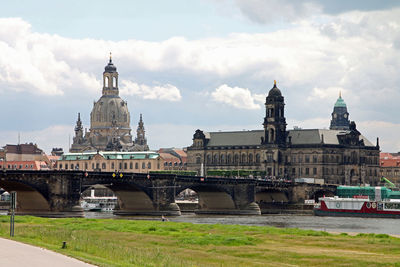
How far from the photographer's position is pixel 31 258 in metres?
35.1

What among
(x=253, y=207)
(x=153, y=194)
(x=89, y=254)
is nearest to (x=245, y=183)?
(x=253, y=207)

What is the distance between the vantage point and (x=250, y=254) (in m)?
50.2

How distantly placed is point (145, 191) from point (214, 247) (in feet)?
258

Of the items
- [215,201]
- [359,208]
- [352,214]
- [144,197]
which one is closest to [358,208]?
[359,208]

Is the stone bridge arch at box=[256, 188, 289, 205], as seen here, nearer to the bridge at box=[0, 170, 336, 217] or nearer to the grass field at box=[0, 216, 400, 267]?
the bridge at box=[0, 170, 336, 217]

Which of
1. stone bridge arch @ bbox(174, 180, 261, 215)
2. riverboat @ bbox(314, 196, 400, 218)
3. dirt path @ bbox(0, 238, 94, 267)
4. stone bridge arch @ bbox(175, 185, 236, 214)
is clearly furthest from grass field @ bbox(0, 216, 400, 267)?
stone bridge arch @ bbox(175, 185, 236, 214)

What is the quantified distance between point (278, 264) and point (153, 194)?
89590 mm

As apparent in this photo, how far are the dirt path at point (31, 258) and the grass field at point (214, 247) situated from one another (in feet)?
3.73

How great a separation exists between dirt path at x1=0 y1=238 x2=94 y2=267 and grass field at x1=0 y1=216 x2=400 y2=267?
3.73ft

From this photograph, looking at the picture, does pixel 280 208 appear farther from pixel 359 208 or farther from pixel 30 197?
pixel 30 197

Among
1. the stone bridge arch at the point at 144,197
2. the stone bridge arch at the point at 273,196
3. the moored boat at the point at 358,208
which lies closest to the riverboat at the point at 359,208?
the moored boat at the point at 358,208

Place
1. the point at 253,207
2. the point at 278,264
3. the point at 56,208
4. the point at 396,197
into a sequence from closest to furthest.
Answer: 1. the point at 278,264
2. the point at 56,208
3. the point at 253,207
4. the point at 396,197

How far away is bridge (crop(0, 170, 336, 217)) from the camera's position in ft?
382

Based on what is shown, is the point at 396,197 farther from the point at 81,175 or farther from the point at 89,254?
the point at 89,254
